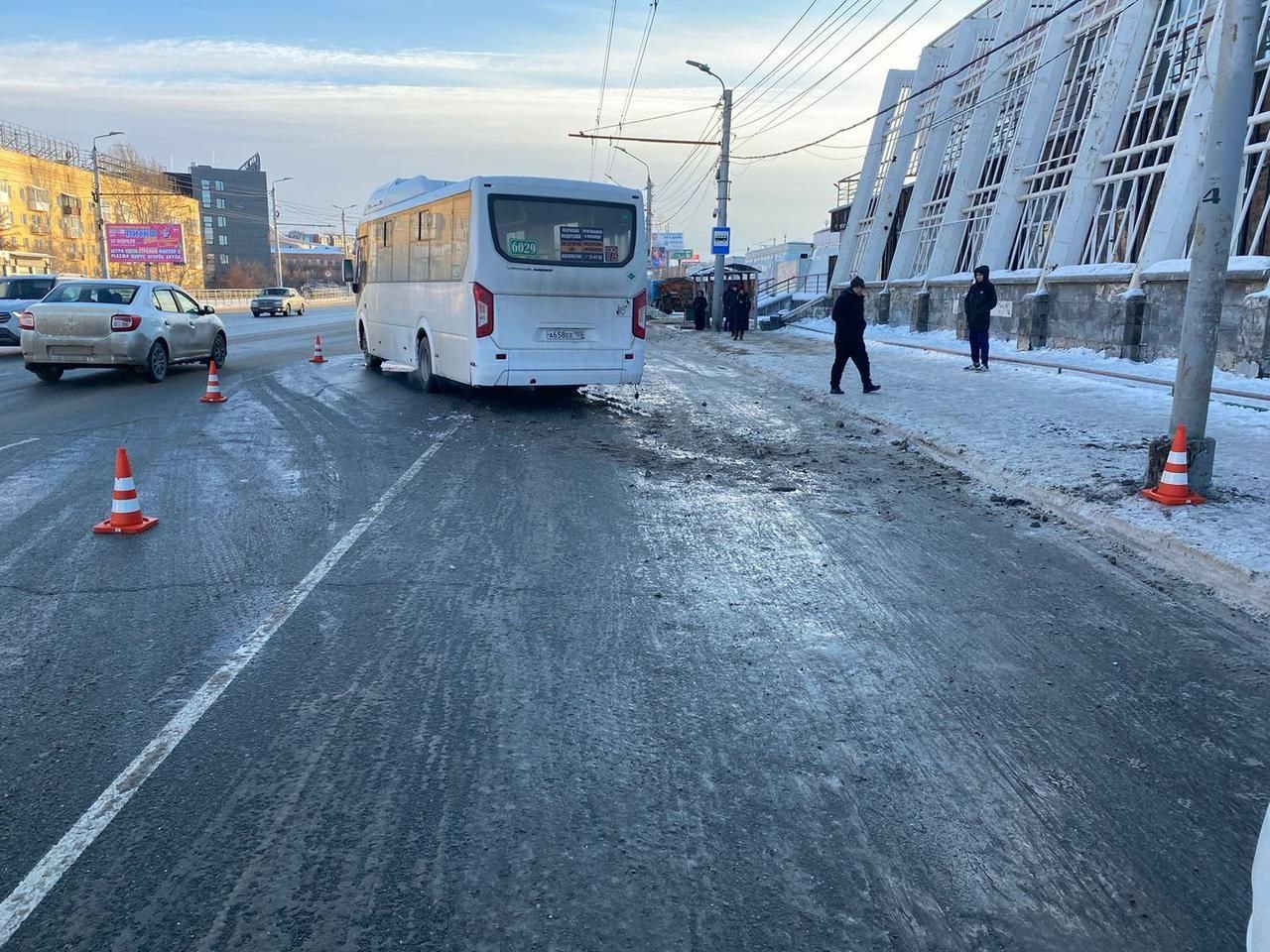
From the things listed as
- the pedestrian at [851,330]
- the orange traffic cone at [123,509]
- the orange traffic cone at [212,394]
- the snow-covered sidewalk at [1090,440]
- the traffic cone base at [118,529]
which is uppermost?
the pedestrian at [851,330]

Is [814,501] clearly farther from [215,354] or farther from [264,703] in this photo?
[215,354]

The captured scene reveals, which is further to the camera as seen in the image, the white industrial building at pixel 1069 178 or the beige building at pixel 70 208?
the beige building at pixel 70 208

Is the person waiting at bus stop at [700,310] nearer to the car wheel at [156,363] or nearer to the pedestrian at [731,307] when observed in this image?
the pedestrian at [731,307]

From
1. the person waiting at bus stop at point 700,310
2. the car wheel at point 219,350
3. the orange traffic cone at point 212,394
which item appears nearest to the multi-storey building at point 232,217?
the person waiting at bus stop at point 700,310

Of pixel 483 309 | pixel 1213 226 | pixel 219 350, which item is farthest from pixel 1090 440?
pixel 219 350

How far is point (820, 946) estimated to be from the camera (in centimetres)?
251

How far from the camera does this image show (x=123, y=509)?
6.54 metres

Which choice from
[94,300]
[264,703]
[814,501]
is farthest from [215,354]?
[264,703]

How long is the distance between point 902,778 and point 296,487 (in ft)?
20.0

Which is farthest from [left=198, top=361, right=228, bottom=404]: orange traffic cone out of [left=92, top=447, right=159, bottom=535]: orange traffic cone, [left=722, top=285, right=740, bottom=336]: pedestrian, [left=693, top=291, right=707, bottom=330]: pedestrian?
[left=693, top=291, right=707, bottom=330]: pedestrian

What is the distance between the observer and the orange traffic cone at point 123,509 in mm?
6504

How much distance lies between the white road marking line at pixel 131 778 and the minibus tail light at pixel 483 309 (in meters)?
7.11

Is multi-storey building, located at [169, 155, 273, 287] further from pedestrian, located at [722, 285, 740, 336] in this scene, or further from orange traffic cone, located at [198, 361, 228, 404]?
orange traffic cone, located at [198, 361, 228, 404]

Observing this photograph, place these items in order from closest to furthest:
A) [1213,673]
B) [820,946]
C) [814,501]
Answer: [820,946]
[1213,673]
[814,501]
